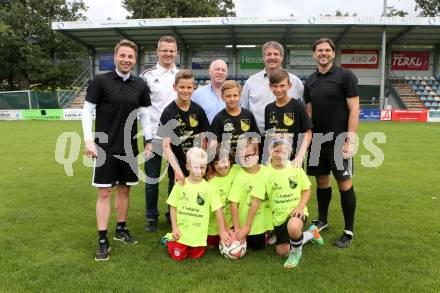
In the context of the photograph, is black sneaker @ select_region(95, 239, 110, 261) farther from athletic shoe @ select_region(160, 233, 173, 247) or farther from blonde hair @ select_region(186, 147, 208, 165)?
blonde hair @ select_region(186, 147, 208, 165)

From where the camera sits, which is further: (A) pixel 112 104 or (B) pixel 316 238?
(B) pixel 316 238

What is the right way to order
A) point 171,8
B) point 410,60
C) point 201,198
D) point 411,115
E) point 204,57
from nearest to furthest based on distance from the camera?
point 201,198 → point 411,115 → point 410,60 → point 204,57 → point 171,8

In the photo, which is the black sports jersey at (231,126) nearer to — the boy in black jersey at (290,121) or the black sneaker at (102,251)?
the boy in black jersey at (290,121)

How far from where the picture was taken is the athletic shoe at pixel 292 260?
11.9 feet

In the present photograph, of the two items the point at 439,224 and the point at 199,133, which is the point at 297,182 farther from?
the point at 439,224

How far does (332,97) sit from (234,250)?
5.93 feet

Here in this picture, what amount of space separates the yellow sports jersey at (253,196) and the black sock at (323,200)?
0.96 meters

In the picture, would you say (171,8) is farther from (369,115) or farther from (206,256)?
(206,256)

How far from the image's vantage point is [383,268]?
11.8 ft

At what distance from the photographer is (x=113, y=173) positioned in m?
3.94

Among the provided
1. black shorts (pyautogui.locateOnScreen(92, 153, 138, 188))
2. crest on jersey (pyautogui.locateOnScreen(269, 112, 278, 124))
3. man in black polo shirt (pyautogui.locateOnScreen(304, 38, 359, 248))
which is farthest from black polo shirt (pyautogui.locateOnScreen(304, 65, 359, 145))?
black shorts (pyautogui.locateOnScreen(92, 153, 138, 188))

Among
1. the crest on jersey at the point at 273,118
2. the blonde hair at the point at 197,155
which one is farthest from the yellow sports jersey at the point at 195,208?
the crest on jersey at the point at 273,118

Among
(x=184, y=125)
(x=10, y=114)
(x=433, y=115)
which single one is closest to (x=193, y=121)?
(x=184, y=125)

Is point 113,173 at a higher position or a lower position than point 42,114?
lower
